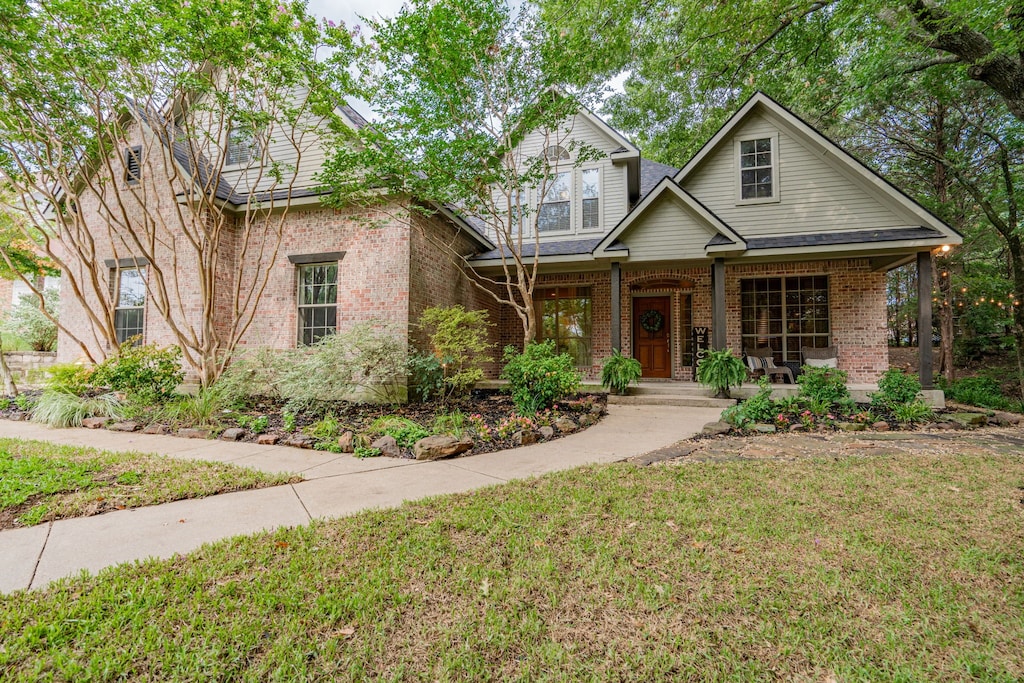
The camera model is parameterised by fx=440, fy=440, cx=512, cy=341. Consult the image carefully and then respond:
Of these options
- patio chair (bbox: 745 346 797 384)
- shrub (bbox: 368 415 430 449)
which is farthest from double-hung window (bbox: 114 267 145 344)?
patio chair (bbox: 745 346 797 384)

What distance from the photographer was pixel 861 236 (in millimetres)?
8648

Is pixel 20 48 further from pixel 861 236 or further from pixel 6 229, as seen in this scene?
pixel 861 236

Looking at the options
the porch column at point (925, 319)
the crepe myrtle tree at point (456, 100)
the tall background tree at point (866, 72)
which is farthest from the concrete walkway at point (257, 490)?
the tall background tree at point (866, 72)

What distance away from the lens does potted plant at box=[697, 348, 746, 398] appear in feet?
26.9

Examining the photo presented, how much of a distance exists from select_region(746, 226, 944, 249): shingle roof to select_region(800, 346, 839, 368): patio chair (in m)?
2.51

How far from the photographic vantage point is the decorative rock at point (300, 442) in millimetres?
5087

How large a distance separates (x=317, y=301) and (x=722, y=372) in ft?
26.6

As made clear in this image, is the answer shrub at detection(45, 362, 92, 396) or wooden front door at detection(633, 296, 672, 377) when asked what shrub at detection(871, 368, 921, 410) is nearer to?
wooden front door at detection(633, 296, 672, 377)

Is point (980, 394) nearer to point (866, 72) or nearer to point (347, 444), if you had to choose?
point (866, 72)

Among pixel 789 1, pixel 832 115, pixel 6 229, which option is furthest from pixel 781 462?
pixel 6 229

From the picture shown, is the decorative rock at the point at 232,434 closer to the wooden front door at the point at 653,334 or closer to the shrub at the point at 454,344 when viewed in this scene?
the shrub at the point at 454,344

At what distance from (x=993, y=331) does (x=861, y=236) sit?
1033cm

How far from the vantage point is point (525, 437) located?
5270 mm

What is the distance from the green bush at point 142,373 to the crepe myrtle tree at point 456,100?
3943mm
